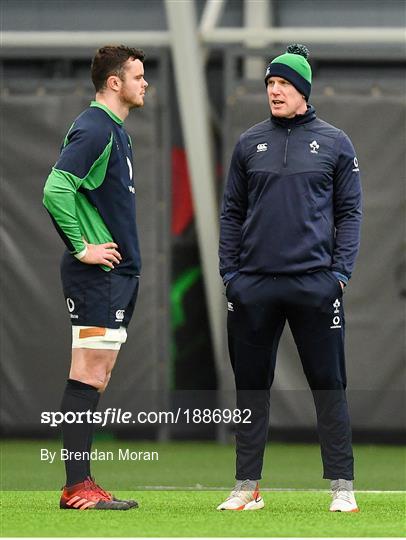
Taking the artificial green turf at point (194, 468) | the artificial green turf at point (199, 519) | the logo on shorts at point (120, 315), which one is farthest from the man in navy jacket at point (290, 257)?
the artificial green turf at point (194, 468)

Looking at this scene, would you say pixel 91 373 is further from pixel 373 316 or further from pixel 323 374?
pixel 373 316

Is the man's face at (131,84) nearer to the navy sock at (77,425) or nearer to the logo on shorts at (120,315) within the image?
the logo on shorts at (120,315)

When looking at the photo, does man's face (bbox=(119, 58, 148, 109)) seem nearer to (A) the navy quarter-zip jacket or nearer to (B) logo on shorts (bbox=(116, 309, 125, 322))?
(A) the navy quarter-zip jacket

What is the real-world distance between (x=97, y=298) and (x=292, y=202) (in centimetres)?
78

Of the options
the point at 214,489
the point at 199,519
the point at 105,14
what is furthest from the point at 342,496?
the point at 105,14

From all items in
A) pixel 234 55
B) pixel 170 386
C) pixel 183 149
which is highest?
pixel 234 55

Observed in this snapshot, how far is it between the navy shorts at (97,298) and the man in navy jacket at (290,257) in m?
0.40

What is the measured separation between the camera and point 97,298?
506cm

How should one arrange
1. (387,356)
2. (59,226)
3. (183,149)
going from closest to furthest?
(59,226) < (387,356) < (183,149)

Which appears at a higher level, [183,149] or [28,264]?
[183,149]

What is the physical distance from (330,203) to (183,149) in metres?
5.40

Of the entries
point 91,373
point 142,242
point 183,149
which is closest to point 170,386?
point 142,242

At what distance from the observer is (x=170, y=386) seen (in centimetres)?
1004

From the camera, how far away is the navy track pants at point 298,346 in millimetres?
5027
